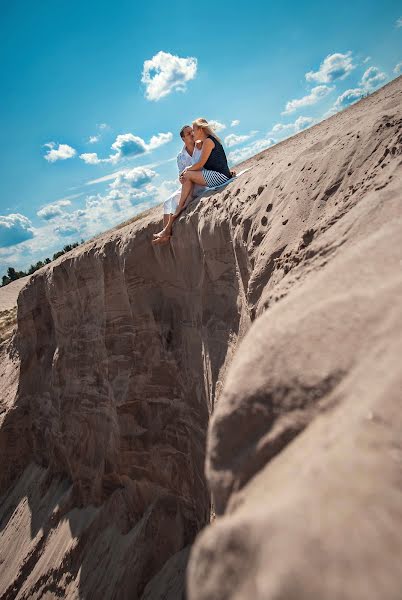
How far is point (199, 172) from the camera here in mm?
5137

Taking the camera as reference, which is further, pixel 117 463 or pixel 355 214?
pixel 117 463

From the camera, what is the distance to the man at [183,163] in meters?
5.25

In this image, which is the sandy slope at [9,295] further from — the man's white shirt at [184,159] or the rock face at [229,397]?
the man's white shirt at [184,159]

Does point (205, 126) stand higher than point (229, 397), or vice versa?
point (205, 126)

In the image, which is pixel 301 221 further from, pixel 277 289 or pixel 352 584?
pixel 352 584

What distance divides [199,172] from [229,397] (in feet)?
13.4

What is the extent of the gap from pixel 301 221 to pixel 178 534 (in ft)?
15.3

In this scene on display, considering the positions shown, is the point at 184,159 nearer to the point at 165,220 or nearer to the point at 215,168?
the point at 215,168

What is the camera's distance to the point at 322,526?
0.94m

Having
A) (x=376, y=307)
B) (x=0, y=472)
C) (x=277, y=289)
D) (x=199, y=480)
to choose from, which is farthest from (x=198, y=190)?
(x=0, y=472)

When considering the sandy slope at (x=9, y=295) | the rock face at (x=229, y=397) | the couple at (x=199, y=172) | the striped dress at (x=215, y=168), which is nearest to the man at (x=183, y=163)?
the couple at (x=199, y=172)

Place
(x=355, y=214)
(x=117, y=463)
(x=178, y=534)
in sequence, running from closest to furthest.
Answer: (x=355, y=214) < (x=178, y=534) < (x=117, y=463)

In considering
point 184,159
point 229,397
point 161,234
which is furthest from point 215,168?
point 229,397

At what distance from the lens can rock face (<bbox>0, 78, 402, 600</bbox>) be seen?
101 cm
